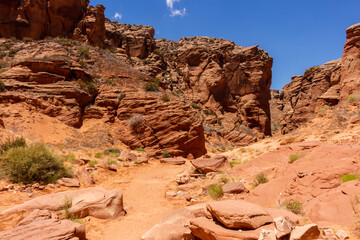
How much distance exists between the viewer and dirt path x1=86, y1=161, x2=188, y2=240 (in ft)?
14.8

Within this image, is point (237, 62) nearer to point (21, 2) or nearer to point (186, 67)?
point (186, 67)

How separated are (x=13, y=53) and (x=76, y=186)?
22252mm

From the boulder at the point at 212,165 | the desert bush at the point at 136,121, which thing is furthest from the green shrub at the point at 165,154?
the boulder at the point at 212,165

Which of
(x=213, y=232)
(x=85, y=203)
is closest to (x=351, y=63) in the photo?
(x=213, y=232)

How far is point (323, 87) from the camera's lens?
108ft

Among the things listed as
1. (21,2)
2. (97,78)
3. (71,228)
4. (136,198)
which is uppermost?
(21,2)

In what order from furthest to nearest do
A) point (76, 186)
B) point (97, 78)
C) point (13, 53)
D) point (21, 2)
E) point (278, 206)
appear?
point (21, 2)
point (13, 53)
point (97, 78)
point (76, 186)
point (278, 206)

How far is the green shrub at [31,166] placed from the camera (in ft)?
22.1

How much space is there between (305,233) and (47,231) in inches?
148

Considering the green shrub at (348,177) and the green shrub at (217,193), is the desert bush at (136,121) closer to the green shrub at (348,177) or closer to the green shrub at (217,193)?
the green shrub at (217,193)

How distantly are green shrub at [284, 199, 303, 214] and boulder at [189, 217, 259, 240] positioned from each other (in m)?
1.51

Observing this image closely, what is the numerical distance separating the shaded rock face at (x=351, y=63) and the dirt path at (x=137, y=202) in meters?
14.3

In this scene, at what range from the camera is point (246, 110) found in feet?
120

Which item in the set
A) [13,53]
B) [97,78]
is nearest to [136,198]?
[97,78]
